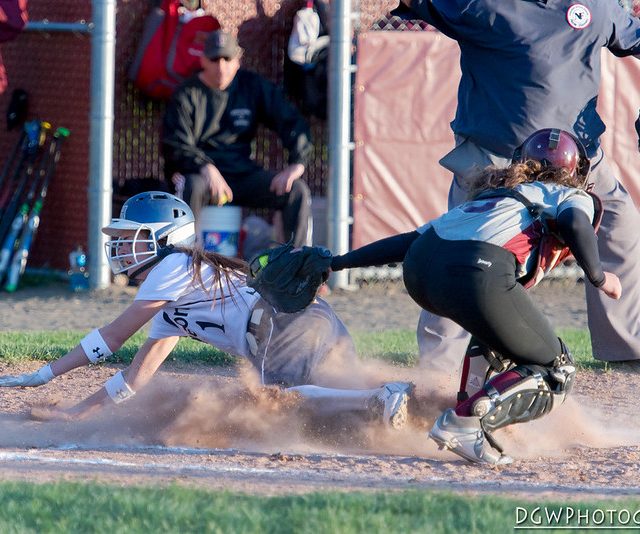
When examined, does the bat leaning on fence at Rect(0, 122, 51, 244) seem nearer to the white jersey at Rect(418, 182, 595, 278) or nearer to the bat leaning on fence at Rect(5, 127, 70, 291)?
the bat leaning on fence at Rect(5, 127, 70, 291)

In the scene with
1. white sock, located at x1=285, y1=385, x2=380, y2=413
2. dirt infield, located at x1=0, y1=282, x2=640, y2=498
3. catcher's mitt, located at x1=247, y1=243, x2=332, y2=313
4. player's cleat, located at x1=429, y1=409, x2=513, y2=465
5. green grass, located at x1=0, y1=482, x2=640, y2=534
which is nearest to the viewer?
green grass, located at x1=0, y1=482, x2=640, y2=534

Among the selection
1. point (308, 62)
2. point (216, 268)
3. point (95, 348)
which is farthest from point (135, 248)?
point (308, 62)

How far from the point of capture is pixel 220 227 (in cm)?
1010

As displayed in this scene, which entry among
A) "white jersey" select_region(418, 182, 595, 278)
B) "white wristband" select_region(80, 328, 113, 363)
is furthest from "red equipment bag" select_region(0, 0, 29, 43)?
"white jersey" select_region(418, 182, 595, 278)

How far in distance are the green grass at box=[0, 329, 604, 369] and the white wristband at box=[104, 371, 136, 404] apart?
161 cm

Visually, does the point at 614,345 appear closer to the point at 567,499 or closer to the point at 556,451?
the point at 556,451

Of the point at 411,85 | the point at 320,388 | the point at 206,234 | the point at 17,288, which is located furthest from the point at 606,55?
the point at 320,388

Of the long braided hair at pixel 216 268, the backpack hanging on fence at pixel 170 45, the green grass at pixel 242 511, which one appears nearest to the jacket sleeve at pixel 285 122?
the backpack hanging on fence at pixel 170 45

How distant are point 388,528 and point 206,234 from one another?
6597 millimetres

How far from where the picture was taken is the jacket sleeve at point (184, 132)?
967 cm

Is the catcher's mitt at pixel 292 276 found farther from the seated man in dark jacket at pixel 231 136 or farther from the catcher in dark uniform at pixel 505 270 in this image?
the seated man in dark jacket at pixel 231 136

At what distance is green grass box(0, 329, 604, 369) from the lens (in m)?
7.25

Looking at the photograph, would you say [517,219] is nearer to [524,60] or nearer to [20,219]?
[524,60]

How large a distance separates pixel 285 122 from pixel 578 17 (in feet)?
13.3
